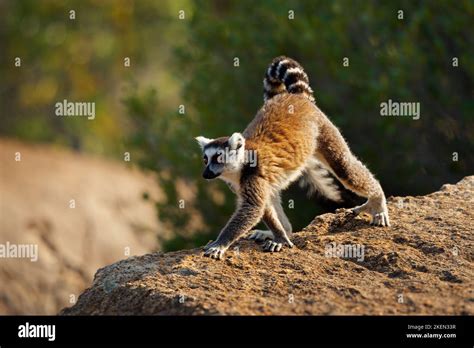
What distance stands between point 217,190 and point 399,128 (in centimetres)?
309

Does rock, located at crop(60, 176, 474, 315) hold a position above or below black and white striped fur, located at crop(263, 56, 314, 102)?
below

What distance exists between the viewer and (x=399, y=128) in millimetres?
11727

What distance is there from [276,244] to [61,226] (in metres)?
9.30

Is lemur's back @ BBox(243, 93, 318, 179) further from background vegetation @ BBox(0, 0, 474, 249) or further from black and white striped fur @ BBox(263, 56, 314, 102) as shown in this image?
background vegetation @ BBox(0, 0, 474, 249)

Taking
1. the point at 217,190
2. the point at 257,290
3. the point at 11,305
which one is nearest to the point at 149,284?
the point at 257,290

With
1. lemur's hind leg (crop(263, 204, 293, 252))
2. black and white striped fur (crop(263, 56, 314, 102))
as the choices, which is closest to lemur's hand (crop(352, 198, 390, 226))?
lemur's hind leg (crop(263, 204, 293, 252))

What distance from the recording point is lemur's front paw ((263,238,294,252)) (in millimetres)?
7246

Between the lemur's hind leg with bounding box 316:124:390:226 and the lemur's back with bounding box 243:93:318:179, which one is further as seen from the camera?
the lemur's hind leg with bounding box 316:124:390:226

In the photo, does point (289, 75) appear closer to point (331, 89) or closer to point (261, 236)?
point (261, 236)

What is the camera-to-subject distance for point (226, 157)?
755 centimetres

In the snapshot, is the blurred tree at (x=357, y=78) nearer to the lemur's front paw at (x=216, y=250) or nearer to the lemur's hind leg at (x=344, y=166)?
the lemur's hind leg at (x=344, y=166)

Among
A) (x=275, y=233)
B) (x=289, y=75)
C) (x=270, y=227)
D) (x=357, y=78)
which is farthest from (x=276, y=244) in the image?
(x=357, y=78)

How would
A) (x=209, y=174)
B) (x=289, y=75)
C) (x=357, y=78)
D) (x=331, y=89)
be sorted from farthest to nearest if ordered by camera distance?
(x=331, y=89)
(x=357, y=78)
(x=289, y=75)
(x=209, y=174)

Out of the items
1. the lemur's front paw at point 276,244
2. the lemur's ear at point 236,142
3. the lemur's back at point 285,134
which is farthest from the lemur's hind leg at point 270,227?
the lemur's ear at point 236,142
